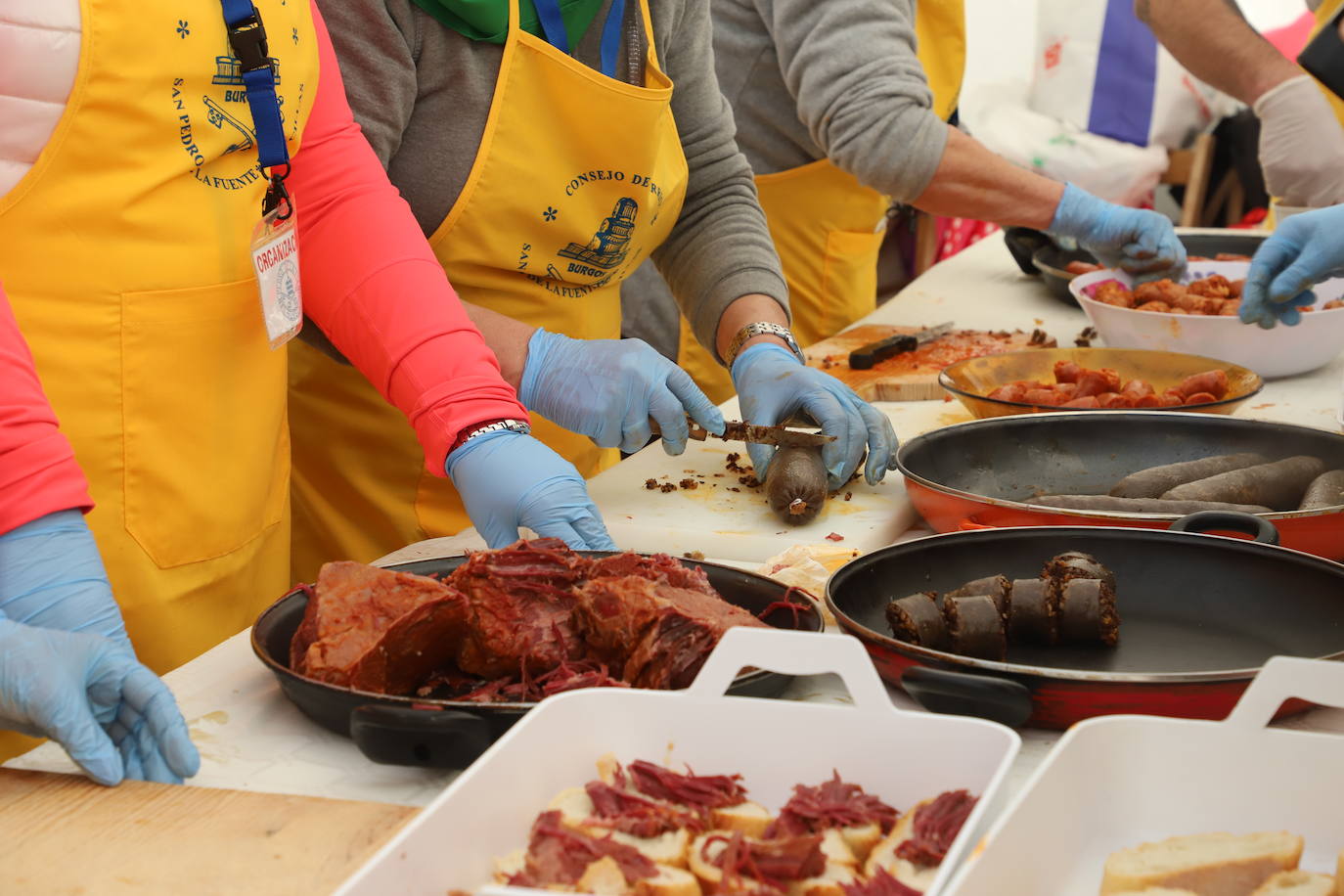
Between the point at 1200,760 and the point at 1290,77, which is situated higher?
the point at 1290,77

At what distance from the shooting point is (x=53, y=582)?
1375mm

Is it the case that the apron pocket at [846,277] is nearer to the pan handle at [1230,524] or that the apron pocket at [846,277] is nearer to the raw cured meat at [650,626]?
the pan handle at [1230,524]

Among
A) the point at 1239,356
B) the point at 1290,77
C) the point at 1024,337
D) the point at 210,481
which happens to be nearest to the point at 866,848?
the point at 210,481

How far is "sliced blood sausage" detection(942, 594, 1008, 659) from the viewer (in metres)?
1.33

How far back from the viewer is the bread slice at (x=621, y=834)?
946mm

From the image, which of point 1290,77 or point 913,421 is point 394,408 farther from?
point 1290,77

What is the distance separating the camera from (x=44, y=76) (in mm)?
1546

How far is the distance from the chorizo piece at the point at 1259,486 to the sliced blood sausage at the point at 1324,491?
0.06ft

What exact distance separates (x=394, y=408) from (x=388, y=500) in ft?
0.62

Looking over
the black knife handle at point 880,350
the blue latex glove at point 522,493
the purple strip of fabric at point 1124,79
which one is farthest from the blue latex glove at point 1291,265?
the purple strip of fabric at point 1124,79

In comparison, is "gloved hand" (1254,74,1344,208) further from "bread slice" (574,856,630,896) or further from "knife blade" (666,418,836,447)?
"bread slice" (574,856,630,896)

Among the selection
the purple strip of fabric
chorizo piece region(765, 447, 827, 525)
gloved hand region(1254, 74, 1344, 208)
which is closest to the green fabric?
chorizo piece region(765, 447, 827, 525)

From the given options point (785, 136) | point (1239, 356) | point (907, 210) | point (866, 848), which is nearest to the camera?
point (866, 848)

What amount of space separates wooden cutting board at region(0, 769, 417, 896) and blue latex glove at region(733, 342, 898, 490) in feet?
3.84
